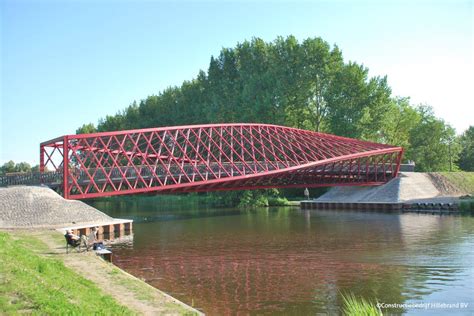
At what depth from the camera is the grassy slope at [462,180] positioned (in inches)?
2886

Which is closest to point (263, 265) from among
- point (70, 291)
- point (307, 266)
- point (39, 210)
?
point (307, 266)

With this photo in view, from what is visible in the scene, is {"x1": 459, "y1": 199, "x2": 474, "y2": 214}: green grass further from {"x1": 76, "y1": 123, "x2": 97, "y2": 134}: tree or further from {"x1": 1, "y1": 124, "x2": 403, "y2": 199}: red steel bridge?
{"x1": 76, "y1": 123, "x2": 97, "y2": 134}: tree

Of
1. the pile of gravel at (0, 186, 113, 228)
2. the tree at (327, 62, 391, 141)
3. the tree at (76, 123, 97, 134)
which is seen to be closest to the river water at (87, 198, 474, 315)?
the pile of gravel at (0, 186, 113, 228)

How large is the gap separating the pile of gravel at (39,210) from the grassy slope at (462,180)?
58653 millimetres

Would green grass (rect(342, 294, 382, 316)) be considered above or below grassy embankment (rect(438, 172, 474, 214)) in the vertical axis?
below

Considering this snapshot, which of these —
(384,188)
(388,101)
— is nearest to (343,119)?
(388,101)

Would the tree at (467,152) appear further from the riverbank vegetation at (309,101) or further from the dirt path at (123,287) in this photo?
the dirt path at (123,287)

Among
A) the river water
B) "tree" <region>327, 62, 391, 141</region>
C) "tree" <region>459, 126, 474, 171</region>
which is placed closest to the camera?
the river water

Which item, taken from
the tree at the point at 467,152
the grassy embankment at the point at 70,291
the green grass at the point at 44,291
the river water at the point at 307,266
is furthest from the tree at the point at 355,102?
the green grass at the point at 44,291

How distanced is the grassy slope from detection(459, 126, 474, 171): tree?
3574cm

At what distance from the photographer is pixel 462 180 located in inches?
2950

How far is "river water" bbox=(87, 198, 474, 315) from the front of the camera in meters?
17.5

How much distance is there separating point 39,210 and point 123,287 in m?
25.4

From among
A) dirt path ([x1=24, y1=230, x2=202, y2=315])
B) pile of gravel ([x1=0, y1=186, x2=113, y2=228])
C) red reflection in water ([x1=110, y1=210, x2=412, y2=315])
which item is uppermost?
pile of gravel ([x1=0, y1=186, x2=113, y2=228])
